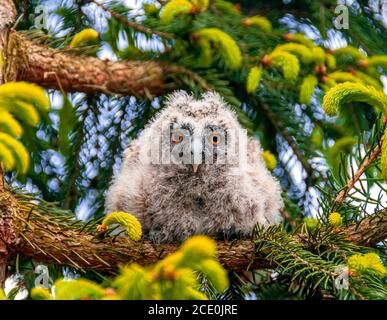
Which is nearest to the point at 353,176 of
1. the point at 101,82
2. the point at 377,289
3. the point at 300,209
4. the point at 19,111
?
the point at 377,289

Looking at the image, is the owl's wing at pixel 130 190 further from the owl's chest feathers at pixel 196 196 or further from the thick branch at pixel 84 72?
the thick branch at pixel 84 72

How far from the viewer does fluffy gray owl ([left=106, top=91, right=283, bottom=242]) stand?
2586 millimetres

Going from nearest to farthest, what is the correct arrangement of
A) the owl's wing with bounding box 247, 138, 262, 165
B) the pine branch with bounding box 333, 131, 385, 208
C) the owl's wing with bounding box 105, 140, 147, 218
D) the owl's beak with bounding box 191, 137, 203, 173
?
the pine branch with bounding box 333, 131, 385, 208 → the owl's beak with bounding box 191, 137, 203, 173 → the owl's wing with bounding box 105, 140, 147, 218 → the owl's wing with bounding box 247, 138, 262, 165

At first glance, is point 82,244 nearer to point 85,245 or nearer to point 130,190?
point 85,245

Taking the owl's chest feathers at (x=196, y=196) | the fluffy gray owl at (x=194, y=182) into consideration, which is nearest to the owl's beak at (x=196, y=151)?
the fluffy gray owl at (x=194, y=182)

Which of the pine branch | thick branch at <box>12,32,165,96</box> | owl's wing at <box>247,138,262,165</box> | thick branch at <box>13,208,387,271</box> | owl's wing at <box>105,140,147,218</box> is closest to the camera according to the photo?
thick branch at <box>13,208,387,271</box>

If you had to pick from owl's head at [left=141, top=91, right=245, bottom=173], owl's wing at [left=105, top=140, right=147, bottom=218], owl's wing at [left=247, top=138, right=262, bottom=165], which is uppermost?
owl's head at [left=141, top=91, right=245, bottom=173]

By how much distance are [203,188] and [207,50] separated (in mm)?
932

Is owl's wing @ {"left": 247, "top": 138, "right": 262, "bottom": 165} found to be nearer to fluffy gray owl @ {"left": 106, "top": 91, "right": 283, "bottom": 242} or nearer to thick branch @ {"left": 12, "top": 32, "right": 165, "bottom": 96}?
fluffy gray owl @ {"left": 106, "top": 91, "right": 283, "bottom": 242}

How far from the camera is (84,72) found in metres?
3.26

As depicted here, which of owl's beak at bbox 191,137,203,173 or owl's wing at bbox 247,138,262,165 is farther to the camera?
owl's wing at bbox 247,138,262,165

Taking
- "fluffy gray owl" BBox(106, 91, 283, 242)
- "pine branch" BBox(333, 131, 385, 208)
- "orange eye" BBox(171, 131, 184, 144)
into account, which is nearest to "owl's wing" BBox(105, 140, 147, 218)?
"fluffy gray owl" BBox(106, 91, 283, 242)

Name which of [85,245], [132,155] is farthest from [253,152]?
[85,245]

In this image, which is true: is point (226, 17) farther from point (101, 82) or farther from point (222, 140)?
Answer: point (222, 140)
